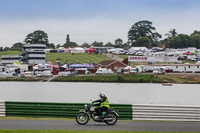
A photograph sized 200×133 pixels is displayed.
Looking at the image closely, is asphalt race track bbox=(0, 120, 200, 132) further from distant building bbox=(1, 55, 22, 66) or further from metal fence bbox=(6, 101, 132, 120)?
distant building bbox=(1, 55, 22, 66)

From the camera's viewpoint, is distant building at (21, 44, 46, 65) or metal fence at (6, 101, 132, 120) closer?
metal fence at (6, 101, 132, 120)

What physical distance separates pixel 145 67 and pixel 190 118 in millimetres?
75727

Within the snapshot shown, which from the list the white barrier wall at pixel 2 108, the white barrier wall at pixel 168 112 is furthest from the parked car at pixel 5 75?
the white barrier wall at pixel 168 112

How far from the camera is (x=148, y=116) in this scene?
2461 centimetres

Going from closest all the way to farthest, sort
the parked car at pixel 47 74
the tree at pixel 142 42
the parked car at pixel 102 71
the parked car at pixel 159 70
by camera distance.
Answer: the parked car at pixel 159 70
the parked car at pixel 102 71
the parked car at pixel 47 74
the tree at pixel 142 42

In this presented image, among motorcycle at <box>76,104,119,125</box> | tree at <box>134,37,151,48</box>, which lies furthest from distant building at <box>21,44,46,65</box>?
motorcycle at <box>76,104,119,125</box>

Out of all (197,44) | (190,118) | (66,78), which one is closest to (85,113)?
(190,118)

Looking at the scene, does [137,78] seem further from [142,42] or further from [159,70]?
[142,42]

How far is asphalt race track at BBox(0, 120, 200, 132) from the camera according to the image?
Answer: 827 inches

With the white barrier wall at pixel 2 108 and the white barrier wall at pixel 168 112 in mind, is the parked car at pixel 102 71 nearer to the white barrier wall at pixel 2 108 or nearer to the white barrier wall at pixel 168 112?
the white barrier wall at pixel 2 108

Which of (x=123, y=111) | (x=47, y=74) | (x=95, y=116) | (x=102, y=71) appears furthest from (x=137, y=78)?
(x=95, y=116)

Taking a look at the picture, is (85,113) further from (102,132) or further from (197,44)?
(197,44)

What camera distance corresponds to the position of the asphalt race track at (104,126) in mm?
21016

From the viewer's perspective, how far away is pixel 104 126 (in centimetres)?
2206
